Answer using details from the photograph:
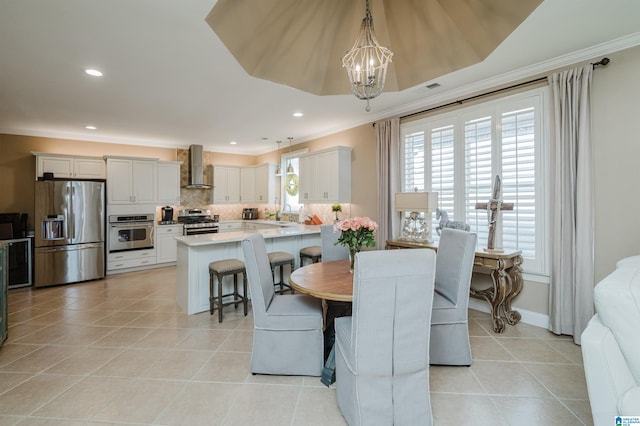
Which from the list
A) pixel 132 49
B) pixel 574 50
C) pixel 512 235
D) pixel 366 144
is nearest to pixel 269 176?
pixel 366 144

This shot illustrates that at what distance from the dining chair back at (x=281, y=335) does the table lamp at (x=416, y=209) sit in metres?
2.05

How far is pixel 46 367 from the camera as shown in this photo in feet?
8.04

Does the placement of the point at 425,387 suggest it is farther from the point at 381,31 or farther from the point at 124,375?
the point at 381,31

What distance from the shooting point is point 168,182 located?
255 inches

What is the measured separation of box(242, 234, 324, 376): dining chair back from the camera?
2232 mm

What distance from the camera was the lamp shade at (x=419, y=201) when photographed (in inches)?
142

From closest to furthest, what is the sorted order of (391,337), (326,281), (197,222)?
(391,337) → (326,281) → (197,222)

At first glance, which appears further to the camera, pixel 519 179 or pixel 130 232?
pixel 130 232

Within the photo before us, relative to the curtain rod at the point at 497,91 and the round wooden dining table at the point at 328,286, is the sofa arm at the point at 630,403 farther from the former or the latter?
the curtain rod at the point at 497,91

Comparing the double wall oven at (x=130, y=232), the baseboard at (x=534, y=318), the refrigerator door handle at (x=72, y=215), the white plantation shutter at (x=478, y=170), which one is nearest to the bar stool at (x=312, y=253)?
the white plantation shutter at (x=478, y=170)

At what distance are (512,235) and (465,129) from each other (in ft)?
4.60

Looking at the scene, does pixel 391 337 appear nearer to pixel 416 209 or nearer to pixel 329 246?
pixel 329 246

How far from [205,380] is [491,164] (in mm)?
3633

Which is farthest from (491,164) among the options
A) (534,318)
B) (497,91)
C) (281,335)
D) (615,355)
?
(281,335)
